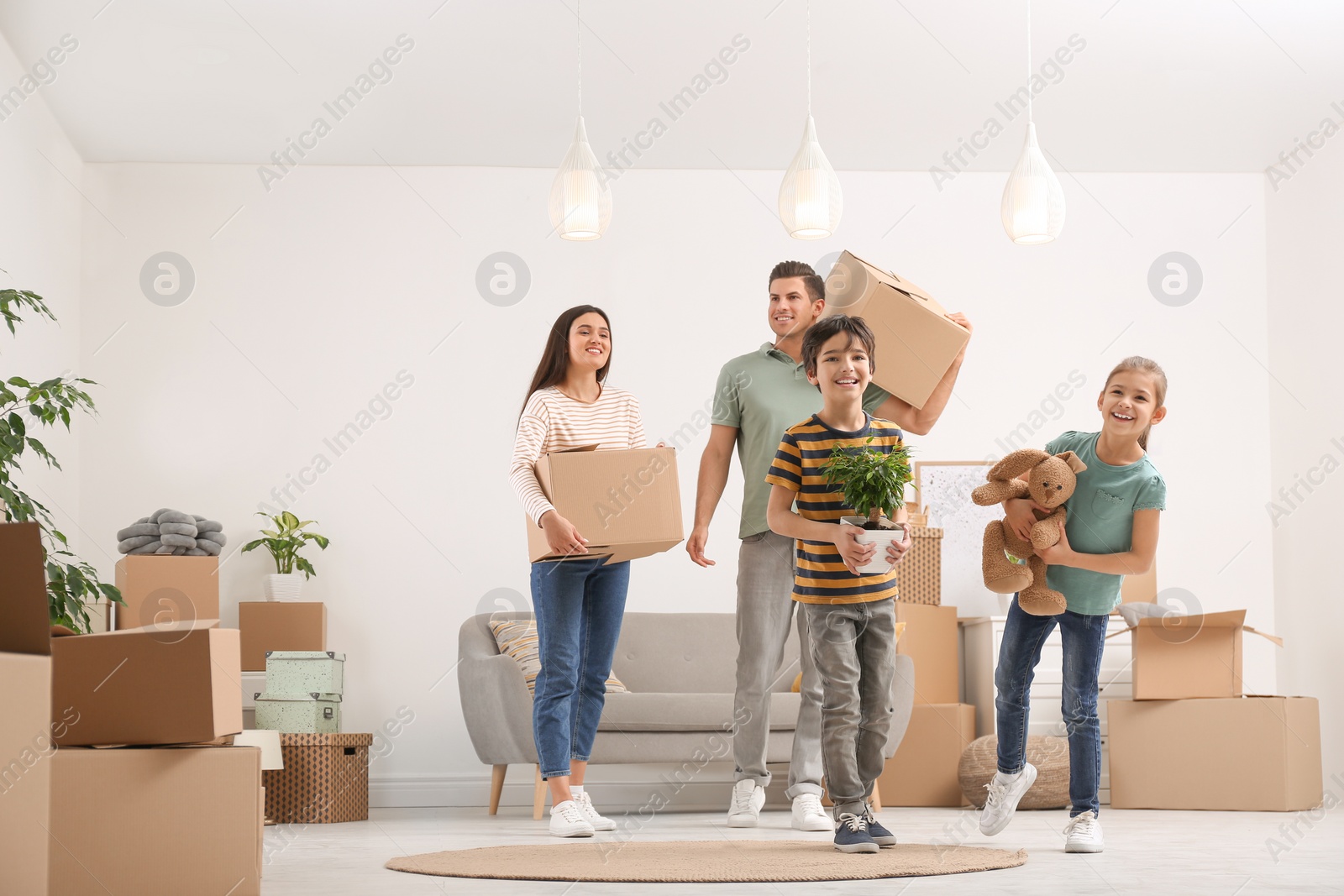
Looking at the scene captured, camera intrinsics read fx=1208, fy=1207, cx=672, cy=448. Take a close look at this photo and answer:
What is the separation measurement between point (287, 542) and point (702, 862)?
297cm

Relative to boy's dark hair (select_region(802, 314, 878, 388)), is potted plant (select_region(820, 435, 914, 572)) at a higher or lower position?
lower

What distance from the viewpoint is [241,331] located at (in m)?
5.11

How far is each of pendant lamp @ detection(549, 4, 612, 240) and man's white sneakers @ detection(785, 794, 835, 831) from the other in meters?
1.58

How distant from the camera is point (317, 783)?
13.0 feet

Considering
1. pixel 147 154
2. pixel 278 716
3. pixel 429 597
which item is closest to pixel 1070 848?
pixel 278 716

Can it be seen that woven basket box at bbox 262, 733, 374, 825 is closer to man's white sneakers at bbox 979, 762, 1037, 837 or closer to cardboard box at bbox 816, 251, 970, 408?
cardboard box at bbox 816, 251, 970, 408

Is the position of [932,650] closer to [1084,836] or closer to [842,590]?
[1084,836]

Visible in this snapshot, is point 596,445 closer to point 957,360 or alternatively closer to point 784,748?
point 957,360

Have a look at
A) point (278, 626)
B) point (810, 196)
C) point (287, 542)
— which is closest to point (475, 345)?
point (287, 542)

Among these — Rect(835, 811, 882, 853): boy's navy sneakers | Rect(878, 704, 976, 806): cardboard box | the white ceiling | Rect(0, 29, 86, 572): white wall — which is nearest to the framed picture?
Rect(878, 704, 976, 806): cardboard box

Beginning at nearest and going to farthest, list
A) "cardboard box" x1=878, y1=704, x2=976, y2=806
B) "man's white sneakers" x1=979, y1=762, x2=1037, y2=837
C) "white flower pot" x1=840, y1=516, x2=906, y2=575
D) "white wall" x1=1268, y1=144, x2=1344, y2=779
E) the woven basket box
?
"white flower pot" x1=840, y1=516, x2=906, y2=575
"man's white sneakers" x1=979, y1=762, x2=1037, y2=837
the woven basket box
"cardboard box" x1=878, y1=704, x2=976, y2=806
"white wall" x1=1268, y1=144, x2=1344, y2=779

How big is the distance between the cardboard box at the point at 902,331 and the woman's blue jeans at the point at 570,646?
190 millimetres

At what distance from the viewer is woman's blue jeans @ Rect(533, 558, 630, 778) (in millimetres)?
2822

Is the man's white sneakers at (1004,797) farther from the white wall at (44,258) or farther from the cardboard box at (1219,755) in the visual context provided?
the white wall at (44,258)
